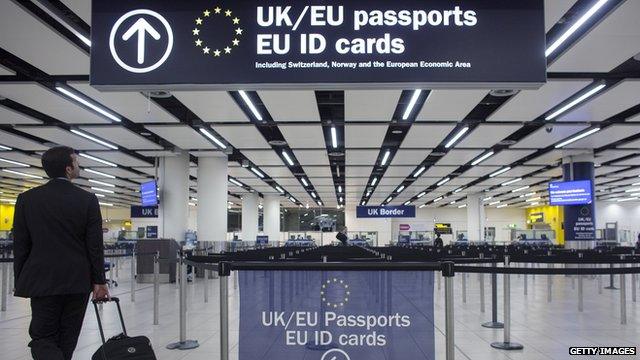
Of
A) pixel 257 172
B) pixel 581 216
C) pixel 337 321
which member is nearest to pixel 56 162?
pixel 337 321

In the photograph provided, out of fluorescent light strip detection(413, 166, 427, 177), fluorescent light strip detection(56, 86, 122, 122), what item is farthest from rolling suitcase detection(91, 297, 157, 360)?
fluorescent light strip detection(413, 166, 427, 177)

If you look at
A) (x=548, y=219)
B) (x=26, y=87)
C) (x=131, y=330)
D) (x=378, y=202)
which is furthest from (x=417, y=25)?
(x=548, y=219)

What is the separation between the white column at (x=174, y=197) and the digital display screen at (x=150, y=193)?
0.96 ft

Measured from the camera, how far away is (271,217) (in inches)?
1373

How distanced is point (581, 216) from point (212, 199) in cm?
1203

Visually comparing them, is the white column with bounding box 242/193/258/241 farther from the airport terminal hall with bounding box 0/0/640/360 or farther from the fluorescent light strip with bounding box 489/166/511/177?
the fluorescent light strip with bounding box 489/166/511/177

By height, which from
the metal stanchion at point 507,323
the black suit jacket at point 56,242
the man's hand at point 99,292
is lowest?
the metal stanchion at point 507,323

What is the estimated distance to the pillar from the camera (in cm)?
1700

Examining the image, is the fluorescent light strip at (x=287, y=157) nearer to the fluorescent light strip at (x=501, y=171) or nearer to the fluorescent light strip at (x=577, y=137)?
the fluorescent light strip at (x=577, y=137)

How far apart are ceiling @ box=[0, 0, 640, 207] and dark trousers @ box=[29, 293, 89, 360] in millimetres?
3942

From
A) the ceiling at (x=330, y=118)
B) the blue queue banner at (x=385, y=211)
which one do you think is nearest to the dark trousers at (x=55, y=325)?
Answer: the ceiling at (x=330, y=118)

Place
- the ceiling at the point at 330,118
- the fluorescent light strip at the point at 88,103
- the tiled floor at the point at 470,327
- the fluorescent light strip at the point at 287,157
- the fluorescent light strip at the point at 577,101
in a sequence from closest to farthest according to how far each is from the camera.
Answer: the tiled floor at the point at 470,327 < the ceiling at the point at 330,118 < the fluorescent light strip at the point at 88,103 < the fluorescent light strip at the point at 577,101 < the fluorescent light strip at the point at 287,157

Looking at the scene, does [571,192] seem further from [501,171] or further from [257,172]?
[257,172]

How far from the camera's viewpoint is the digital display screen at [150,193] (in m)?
16.3
